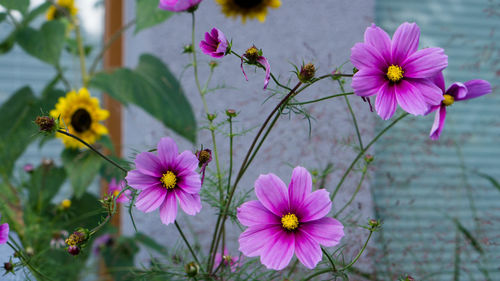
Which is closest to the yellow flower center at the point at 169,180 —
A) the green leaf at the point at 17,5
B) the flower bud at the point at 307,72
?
the flower bud at the point at 307,72

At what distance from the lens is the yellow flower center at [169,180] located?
30 cm

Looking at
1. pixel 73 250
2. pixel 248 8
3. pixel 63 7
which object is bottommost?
pixel 73 250

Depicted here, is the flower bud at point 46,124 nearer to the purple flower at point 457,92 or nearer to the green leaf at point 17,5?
the purple flower at point 457,92

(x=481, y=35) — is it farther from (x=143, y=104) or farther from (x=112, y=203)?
(x=112, y=203)

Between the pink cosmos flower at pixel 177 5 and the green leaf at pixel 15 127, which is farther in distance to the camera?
the green leaf at pixel 15 127

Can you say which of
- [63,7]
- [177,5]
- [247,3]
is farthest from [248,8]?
[63,7]

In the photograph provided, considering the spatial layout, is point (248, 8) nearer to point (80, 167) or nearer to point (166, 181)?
point (166, 181)

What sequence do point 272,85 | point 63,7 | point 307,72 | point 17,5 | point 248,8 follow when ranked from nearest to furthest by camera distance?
point 307,72 → point 248,8 → point 272,85 → point 17,5 → point 63,7

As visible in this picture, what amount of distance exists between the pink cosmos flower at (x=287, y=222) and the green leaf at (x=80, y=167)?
52 centimetres

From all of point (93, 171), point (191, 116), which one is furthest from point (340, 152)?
point (93, 171)

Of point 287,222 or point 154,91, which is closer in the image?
point 287,222

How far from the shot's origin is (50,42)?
804 millimetres

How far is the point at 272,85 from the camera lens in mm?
567

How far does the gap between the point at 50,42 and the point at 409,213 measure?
848 mm
